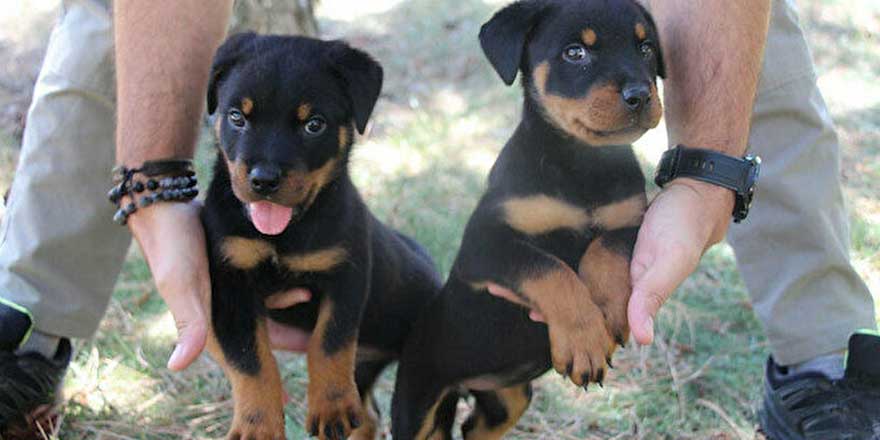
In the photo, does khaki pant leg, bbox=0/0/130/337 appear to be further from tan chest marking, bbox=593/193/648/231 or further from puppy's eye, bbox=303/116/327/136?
tan chest marking, bbox=593/193/648/231

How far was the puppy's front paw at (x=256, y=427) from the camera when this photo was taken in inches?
106

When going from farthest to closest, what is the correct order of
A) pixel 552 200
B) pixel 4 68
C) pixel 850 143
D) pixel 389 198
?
pixel 4 68
pixel 850 143
pixel 389 198
pixel 552 200

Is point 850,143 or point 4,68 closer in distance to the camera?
point 850,143

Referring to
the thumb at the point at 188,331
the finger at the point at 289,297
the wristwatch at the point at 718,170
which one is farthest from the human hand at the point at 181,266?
the wristwatch at the point at 718,170

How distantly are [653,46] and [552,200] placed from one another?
1.60 ft

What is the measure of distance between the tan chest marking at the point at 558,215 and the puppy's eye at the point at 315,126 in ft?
1.70

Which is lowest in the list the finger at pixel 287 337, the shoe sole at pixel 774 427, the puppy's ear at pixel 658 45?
the shoe sole at pixel 774 427

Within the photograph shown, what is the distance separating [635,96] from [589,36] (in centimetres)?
23

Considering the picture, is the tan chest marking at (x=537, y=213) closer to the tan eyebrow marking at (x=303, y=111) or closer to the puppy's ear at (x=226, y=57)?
the tan eyebrow marking at (x=303, y=111)

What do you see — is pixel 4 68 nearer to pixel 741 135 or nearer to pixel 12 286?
pixel 12 286

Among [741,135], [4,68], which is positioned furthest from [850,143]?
[4,68]

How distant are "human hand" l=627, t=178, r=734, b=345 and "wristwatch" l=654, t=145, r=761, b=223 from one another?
2 centimetres

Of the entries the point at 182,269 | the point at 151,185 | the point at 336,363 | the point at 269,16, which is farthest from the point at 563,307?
the point at 269,16

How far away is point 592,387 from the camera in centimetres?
421
